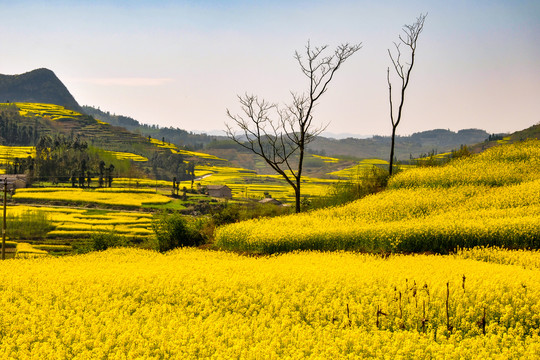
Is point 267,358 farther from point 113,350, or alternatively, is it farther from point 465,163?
point 465,163

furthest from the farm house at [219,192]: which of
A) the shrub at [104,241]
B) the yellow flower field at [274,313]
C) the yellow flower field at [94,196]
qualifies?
the yellow flower field at [274,313]

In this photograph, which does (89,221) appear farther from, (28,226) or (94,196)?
(94,196)

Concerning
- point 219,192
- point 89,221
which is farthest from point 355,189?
point 219,192

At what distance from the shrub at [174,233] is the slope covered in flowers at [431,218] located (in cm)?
173

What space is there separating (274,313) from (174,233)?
14.7 m

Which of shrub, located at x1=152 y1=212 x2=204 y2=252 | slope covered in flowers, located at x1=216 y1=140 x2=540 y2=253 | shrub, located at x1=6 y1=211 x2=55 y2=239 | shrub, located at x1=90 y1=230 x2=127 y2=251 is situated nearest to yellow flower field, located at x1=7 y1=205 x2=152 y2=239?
shrub, located at x1=6 y1=211 x2=55 y2=239

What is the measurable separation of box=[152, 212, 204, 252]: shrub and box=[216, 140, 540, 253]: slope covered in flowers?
68.2 inches

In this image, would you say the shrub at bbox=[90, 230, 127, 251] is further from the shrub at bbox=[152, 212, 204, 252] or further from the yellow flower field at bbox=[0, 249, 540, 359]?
the yellow flower field at bbox=[0, 249, 540, 359]

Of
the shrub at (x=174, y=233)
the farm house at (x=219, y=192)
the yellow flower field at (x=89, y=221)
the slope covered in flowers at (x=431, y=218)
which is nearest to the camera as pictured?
the slope covered in flowers at (x=431, y=218)

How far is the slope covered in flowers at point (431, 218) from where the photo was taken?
17.5 metres

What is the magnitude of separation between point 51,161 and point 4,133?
219 feet

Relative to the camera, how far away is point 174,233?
23.5 meters

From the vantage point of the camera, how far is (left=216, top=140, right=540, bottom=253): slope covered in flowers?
17.5 m

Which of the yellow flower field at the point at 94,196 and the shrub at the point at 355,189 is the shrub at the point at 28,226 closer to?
the yellow flower field at the point at 94,196
